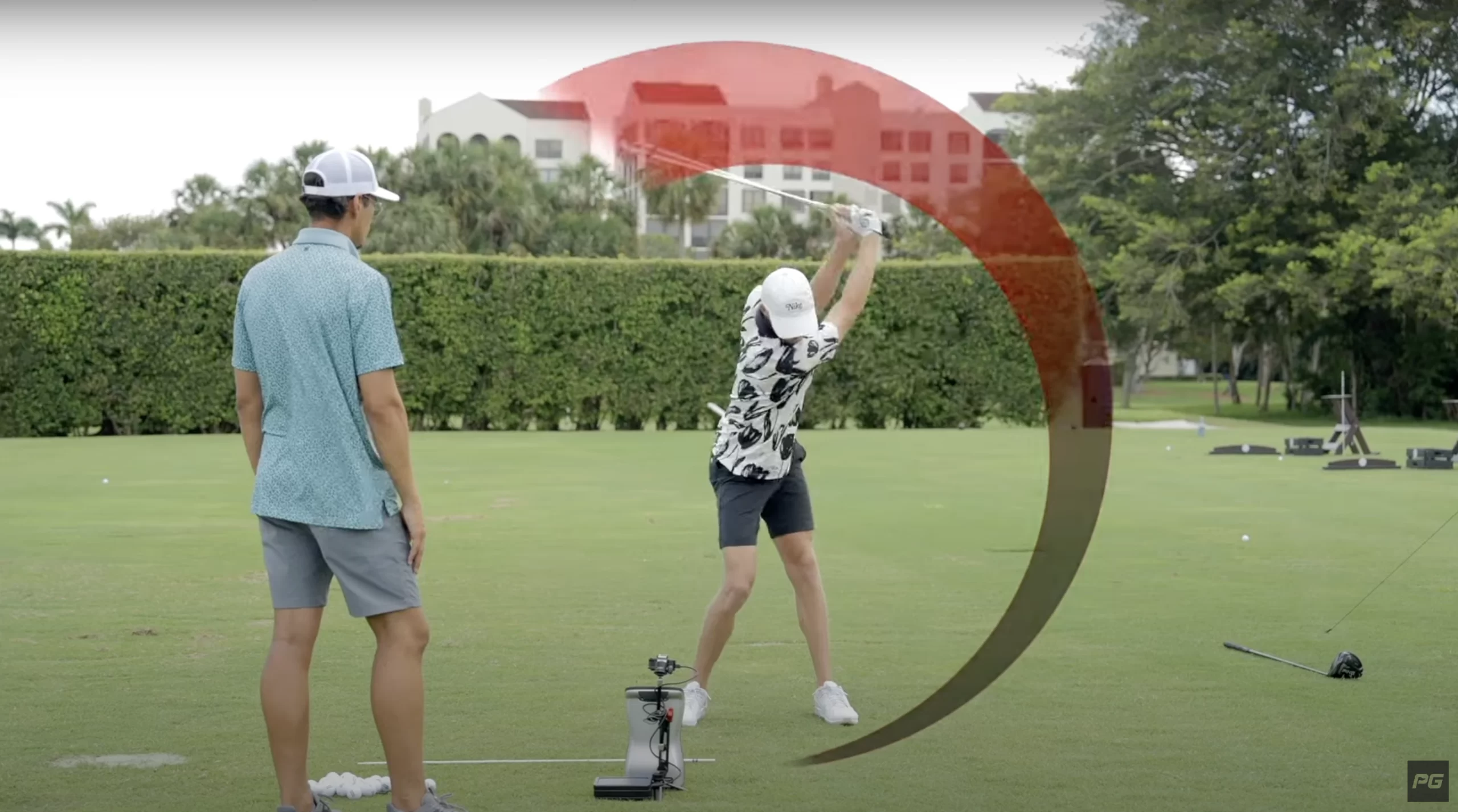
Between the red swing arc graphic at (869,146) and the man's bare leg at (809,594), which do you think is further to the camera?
the man's bare leg at (809,594)

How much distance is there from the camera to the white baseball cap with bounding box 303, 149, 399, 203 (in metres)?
5.03

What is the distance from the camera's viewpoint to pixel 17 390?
1160 inches

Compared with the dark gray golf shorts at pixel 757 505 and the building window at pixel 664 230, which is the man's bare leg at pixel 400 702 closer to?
the dark gray golf shorts at pixel 757 505

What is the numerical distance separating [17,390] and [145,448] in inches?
203

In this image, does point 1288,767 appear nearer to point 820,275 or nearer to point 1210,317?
point 820,275

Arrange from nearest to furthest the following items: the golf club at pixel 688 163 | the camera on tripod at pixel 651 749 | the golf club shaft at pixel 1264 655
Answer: the camera on tripod at pixel 651 749 → the golf club at pixel 688 163 → the golf club shaft at pixel 1264 655

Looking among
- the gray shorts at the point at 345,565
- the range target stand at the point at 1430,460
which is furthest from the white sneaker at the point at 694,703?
the range target stand at the point at 1430,460

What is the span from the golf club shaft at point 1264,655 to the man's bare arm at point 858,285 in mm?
2837

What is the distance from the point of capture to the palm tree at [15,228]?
9438cm

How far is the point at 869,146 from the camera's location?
618cm

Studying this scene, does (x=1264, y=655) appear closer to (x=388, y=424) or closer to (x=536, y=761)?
(x=536, y=761)

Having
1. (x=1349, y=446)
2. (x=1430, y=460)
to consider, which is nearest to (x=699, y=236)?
(x=1349, y=446)

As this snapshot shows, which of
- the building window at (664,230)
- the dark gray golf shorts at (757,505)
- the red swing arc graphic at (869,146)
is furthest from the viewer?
the building window at (664,230)

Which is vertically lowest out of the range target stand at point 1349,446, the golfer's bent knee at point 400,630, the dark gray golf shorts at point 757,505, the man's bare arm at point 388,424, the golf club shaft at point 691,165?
the range target stand at point 1349,446
